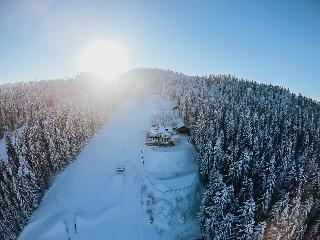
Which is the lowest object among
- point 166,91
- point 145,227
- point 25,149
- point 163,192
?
point 145,227

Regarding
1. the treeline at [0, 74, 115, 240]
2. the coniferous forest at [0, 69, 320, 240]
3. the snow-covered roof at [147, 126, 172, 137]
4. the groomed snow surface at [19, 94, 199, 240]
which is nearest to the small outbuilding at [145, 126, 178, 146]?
the snow-covered roof at [147, 126, 172, 137]

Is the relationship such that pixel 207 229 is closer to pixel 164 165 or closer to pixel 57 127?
pixel 164 165

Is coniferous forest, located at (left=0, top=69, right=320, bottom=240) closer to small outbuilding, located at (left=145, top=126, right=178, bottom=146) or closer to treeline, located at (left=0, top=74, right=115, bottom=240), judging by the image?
treeline, located at (left=0, top=74, right=115, bottom=240)

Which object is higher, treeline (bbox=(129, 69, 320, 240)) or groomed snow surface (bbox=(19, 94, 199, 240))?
treeline (bbox=(129, 69, 320, 240))

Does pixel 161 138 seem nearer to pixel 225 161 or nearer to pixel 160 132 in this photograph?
pixel 160 132

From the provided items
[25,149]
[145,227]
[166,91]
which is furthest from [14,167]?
[166,91]

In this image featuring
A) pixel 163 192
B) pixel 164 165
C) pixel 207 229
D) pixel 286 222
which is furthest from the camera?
pixel 164 165

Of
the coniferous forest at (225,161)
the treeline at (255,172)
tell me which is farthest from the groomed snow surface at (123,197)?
the treeline at (255,172)
